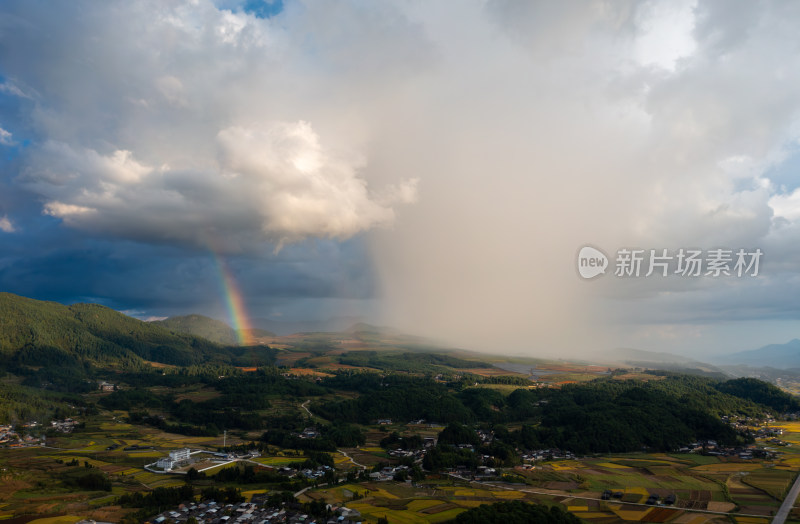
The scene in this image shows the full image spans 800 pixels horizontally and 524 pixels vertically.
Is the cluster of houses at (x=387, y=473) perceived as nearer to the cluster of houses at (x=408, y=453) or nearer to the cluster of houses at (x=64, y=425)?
the cluster of houses at (x=408, y=453)

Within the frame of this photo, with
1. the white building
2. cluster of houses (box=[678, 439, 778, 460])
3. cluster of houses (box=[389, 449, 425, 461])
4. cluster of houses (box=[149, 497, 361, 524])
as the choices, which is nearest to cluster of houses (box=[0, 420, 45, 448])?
the white building

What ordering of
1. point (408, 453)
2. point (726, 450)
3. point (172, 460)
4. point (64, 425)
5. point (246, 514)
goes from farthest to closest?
point (64, 425), point (408, 453), point (726, 450), point (172, 460), point (246, 514)

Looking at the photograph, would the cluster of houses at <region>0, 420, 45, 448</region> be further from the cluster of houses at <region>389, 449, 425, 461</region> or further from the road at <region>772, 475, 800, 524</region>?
the road at <region>772, 475, 800, 524</region>

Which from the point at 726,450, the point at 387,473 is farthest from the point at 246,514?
the point at 726,450

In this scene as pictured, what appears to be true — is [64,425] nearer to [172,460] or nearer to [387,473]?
[172,460]

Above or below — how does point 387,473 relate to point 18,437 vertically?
above

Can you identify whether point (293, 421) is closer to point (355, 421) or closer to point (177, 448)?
point (355, 421)
